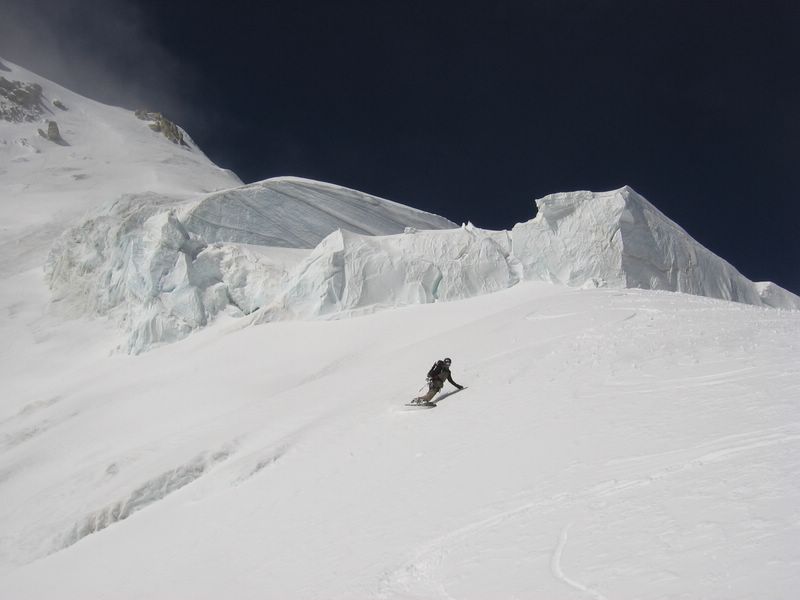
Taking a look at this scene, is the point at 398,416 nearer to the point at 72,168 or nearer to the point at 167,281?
the point at 167,281

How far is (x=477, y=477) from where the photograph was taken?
26.3 feet

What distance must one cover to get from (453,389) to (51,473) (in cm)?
1233

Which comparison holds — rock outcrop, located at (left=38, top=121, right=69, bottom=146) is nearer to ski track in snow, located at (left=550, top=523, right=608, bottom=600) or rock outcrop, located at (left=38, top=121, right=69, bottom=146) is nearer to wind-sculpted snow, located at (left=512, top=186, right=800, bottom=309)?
wind-sculpted snow, located at (left=512, top=186, right=800, bottom=309)

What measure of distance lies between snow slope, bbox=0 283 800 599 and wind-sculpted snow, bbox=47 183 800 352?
6.48m

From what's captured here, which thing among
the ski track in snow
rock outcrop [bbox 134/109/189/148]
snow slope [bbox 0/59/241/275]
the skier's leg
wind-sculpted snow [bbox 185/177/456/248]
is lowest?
the ski track in snow

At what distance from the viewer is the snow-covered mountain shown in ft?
18.7

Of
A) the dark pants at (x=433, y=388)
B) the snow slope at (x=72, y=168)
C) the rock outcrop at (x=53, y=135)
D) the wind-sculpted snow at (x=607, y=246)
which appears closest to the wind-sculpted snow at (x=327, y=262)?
the wind-sculpted snow at (x=607, y=246)

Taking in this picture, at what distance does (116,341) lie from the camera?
32281mm

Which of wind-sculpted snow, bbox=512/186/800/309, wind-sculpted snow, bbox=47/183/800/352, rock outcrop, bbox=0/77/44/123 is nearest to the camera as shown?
wind-sculpted snow, bbox=512/186/800/309

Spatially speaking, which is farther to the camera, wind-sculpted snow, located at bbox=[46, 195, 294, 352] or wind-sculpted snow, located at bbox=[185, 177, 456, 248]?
wind-sculpted snow, located at bbox=[185, 177, 456, 248]

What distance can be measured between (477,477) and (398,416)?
14.0ft

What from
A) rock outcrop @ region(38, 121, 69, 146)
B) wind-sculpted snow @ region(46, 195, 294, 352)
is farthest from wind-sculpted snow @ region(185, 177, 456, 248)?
rock outcrop @ region(38, 121, 69, 146)

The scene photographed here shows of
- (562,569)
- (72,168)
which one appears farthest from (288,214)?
(72,168)

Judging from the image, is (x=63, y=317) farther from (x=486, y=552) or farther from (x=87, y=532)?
(x=486, y=552)
